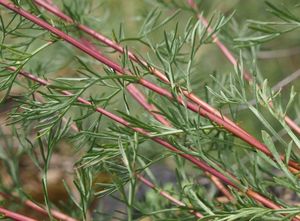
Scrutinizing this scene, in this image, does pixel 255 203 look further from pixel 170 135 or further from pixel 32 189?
pixel 32 189

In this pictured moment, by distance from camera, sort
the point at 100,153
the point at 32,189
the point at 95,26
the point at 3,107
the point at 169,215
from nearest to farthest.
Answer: the point at 100,153
the point at 3,107
the point at 169,215
the point at 95,26
the point at 32,189

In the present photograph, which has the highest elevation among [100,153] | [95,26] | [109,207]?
[95,26]

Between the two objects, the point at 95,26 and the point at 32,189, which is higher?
the point at 95,26

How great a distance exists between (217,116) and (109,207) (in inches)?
33.6

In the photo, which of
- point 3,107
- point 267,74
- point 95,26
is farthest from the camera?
A: point 267,74

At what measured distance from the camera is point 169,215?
0.86 m

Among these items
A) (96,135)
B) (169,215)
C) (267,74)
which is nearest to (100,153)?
(96,135)

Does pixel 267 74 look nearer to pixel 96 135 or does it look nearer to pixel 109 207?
pixel 109 207

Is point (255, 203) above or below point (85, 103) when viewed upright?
below

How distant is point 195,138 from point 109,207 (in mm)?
860

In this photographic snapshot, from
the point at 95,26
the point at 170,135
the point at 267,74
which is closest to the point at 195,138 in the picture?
the point at 170,135

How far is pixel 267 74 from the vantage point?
232cm

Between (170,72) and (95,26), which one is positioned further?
(95,26)

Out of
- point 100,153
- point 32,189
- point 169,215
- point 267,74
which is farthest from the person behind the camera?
point 267,74
